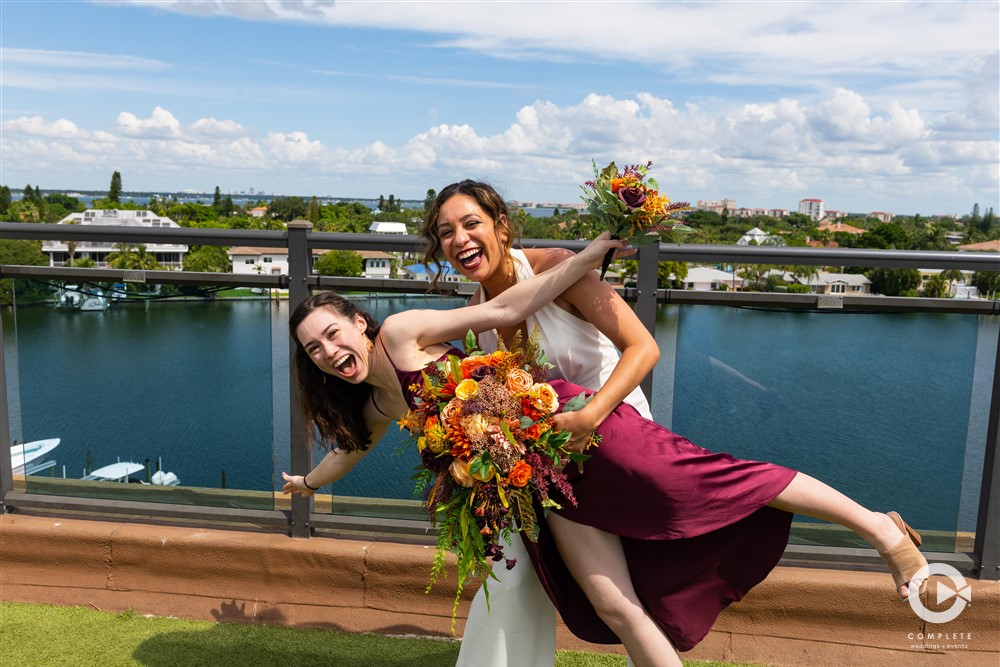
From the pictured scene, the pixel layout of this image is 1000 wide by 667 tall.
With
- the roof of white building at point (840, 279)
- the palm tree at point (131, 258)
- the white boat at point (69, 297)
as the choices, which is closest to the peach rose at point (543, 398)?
the roof of white building at point (840, 279)

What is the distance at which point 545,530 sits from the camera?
100 inches

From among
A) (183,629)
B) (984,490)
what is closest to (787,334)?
(984,490)

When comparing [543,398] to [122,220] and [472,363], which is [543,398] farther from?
[122,220]

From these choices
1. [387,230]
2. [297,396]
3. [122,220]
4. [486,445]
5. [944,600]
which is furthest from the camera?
[122,220]

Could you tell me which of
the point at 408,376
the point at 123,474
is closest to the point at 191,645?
the point at 123,474

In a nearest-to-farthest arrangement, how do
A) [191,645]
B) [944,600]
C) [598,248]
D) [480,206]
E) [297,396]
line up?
[598,248], [480,206], [944,600], [191,645], [297,396]

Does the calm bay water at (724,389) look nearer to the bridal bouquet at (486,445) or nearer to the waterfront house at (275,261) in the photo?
the waterfront house at (275,261)

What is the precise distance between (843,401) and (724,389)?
553mm


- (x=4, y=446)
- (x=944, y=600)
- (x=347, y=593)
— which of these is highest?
(x=4, y=446)

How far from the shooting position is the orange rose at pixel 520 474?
85.3 inches

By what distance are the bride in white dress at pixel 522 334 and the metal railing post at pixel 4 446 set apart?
285cm

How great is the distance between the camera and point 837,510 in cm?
240

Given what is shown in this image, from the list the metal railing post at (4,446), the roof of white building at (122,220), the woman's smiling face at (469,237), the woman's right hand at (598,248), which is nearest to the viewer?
the woman's right hand at (598,248)

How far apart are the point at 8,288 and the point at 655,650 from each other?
3633 mm
